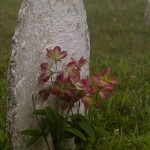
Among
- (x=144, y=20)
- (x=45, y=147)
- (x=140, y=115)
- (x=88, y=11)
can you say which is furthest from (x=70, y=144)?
(x=88, y=11)

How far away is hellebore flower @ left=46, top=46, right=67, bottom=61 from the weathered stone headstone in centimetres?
12

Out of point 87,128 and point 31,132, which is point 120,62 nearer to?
point 87,128

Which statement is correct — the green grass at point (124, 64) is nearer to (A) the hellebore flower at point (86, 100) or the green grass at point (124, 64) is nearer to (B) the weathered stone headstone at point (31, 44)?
(A) the hellebore flower at point (86, 100)

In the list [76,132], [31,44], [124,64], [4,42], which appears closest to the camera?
[76,132]

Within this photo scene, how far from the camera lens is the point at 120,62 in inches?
247

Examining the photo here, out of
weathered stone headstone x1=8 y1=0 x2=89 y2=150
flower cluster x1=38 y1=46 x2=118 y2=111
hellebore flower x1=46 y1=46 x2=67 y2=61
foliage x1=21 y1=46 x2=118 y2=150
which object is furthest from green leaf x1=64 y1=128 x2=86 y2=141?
hellebore flower x1=46 y1=46 x2=67 y2=61

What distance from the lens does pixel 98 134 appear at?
3.08 m

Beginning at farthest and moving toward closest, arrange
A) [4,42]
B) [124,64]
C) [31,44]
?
1. [4,42]
2. [124,64]
3. [31,44]

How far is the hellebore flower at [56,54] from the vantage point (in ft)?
9.81

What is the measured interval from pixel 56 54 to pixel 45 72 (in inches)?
5.8

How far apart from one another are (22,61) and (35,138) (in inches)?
21.1

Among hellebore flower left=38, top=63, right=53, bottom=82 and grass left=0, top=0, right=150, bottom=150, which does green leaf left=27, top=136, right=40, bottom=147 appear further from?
grass left=0, top=0, right=150, bottom=150

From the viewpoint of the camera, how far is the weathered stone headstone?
2.95 metres

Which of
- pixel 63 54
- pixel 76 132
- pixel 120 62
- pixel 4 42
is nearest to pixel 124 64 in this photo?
pixel 120 62
